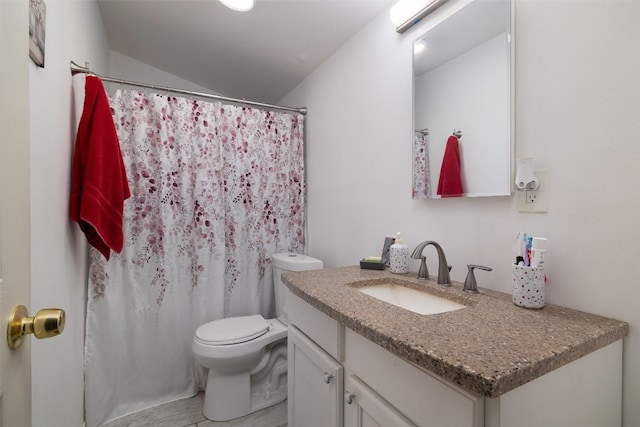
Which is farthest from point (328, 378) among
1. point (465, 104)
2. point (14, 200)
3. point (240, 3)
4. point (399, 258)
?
point (240, 3)

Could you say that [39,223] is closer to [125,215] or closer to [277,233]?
[125,215]

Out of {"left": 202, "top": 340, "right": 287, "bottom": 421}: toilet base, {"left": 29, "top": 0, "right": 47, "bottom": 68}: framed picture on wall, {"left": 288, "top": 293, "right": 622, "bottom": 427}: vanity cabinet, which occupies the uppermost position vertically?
{"left": 29, "top": 0, "right": 47, "bottom": 68}: framed picture on wall

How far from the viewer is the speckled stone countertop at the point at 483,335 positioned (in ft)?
1.71

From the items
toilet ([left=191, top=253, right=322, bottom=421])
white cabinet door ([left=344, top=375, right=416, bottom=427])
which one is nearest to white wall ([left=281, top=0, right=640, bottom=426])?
white cabinet door ([left=344, top=375, right=416, bottom=427])

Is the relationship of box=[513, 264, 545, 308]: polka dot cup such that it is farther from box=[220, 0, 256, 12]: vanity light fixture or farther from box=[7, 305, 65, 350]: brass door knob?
box=[220, 0, 256, 12]: vanity light fixture

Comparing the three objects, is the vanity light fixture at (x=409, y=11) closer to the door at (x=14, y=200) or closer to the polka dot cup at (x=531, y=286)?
the polka dot cup at (x=531, y=286)

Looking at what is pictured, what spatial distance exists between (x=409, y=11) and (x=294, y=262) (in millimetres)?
1488

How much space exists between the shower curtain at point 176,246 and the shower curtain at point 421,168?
1178 millimetres

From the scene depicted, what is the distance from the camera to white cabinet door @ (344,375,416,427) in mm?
691

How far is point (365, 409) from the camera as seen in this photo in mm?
779

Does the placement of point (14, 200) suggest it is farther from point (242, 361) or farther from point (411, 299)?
point (242, 361)

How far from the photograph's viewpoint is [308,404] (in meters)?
1.08

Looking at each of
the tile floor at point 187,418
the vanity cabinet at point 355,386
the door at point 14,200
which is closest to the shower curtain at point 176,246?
the tile floor at point 187,418

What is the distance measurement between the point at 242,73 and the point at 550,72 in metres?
2.23
